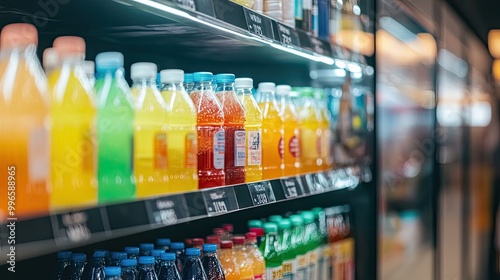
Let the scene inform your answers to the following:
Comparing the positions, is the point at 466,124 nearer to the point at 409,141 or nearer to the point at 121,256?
the point at 409,141

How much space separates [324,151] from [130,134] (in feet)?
3.98

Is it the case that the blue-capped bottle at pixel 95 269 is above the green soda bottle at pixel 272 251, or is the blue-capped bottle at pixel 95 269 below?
above

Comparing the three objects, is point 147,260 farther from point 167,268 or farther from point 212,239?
point 212,239

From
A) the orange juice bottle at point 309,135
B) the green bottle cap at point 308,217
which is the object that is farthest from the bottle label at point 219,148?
the green bottle cap at point 308,217

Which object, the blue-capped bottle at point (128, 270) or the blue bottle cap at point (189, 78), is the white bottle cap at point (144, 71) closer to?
the blue bottle cap at point (189, 78)

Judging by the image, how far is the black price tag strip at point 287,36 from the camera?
1.76 meters

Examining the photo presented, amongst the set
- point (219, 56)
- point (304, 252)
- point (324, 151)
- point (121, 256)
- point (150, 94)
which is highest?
point (219, 56)

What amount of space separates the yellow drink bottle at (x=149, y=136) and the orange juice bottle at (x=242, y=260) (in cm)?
44

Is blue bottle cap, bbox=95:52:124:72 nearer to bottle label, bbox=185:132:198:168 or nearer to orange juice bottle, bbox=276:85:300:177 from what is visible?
bottle label, bbox=185:132:198:168

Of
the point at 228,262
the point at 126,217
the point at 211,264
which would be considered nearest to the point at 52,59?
the point at 126,217

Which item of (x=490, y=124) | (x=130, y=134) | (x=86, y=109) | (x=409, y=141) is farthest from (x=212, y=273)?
(x=490, y=124)

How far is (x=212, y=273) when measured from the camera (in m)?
1.62

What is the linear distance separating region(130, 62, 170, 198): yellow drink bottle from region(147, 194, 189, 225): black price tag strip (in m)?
0.10

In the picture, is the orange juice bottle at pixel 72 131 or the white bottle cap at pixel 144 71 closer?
the orange juice bottle at pixel 72 131
